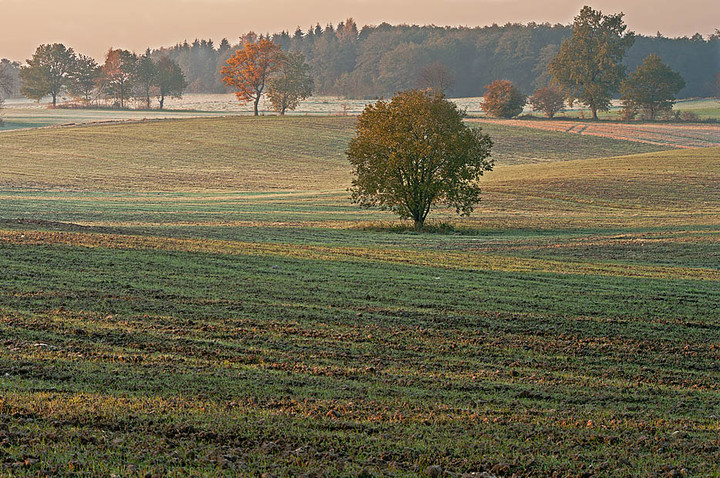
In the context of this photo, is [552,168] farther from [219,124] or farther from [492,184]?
[219,124]

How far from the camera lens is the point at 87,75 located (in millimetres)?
151125

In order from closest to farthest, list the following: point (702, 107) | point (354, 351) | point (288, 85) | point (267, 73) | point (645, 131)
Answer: point (354, 351) < point (645, 131) < point (267, 73) < point (288, 85) < point (702, 107)

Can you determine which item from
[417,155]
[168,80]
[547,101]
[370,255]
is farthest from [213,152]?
[168,80]

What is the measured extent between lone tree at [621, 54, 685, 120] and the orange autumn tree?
186 feet

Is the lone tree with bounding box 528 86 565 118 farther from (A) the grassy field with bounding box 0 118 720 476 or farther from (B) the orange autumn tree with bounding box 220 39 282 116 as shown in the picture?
(A) the grassy field with bounding box 0 118 720 476

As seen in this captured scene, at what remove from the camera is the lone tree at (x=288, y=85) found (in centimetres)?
11894

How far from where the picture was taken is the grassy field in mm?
7371

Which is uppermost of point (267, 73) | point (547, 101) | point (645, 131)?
point (267, 73)

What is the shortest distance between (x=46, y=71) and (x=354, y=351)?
15581 centimetres

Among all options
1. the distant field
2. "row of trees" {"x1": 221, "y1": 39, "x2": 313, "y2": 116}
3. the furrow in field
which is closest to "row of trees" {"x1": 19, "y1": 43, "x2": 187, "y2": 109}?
"row of trees" {"x1": 221, "y1": 39, "x2": 313, "y2": 116}

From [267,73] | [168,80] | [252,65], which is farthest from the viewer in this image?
[168,80]

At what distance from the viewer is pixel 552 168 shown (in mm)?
67625

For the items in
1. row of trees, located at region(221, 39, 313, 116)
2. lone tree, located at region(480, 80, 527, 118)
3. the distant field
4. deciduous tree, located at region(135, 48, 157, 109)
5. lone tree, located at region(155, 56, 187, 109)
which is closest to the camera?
the distant field

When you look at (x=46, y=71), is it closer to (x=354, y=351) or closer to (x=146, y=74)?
(x=146, y=74)
